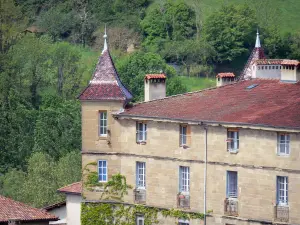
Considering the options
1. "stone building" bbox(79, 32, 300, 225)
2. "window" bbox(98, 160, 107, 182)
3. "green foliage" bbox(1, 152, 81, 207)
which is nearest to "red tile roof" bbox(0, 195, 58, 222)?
"stone building" bbox(79, 32, 300, 225)

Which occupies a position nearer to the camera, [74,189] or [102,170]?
[102,170]

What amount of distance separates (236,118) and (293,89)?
17.4 ft

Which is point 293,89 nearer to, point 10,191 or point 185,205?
point 185,205

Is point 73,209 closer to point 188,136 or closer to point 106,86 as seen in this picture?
point 106,86

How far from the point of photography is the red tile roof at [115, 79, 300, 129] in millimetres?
110812

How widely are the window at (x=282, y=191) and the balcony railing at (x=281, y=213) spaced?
0.27m

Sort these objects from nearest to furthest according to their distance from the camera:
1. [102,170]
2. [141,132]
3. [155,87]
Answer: [141,132], [102,170], [155,87]

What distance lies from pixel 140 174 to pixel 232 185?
7.02 meters

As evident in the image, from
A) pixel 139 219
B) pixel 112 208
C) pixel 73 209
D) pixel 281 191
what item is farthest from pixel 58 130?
pixel 281 191

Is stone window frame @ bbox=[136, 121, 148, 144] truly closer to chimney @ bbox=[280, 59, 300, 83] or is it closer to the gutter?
the gutter

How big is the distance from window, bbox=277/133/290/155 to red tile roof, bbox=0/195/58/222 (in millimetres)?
18644

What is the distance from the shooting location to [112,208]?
117875 mm

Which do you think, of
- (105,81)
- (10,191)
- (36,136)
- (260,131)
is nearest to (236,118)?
(260,131)

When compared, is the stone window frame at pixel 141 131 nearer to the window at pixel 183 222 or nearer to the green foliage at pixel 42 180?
the window at pixel 183 222
